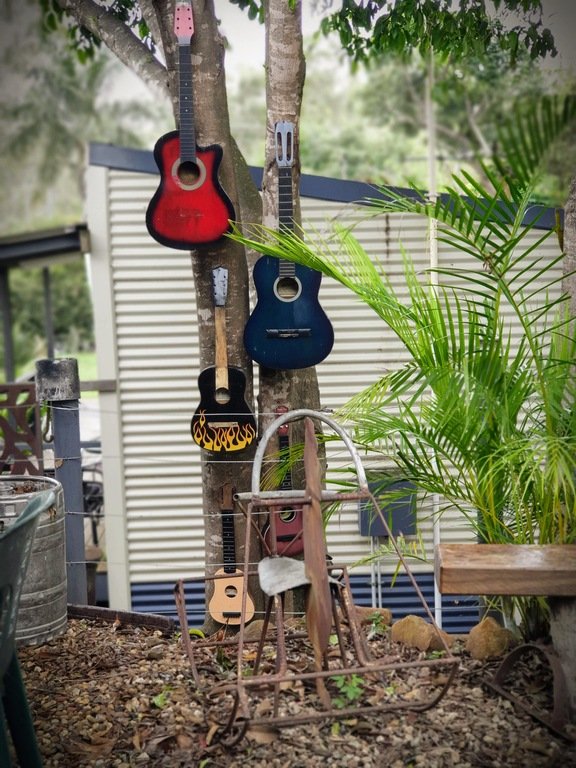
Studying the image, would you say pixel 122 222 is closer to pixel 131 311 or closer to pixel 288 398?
pixel 131 311

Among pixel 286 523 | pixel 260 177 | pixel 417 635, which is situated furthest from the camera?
pixel 260 177

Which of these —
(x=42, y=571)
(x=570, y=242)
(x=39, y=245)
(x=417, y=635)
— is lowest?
(x=417, y=635)

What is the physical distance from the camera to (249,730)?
10.3 feet

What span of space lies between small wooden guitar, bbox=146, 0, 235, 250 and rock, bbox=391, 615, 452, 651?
6.49 ft

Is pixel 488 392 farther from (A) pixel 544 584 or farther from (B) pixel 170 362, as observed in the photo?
(B) pixel 170 362

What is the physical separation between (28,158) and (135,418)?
35.9 m

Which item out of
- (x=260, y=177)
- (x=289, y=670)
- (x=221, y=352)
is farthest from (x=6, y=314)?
(x=289, y=670)

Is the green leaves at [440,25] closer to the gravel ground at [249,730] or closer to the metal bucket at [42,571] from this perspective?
the metal bucket at [42,571]

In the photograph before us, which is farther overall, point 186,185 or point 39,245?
point 39,245

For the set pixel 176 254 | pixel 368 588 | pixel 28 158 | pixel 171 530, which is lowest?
pixel 368 588

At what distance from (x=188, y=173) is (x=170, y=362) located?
257 cm

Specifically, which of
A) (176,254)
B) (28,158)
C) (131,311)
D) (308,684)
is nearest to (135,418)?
(131,311)

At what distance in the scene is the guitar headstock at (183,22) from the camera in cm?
421

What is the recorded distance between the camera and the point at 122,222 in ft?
22.0
